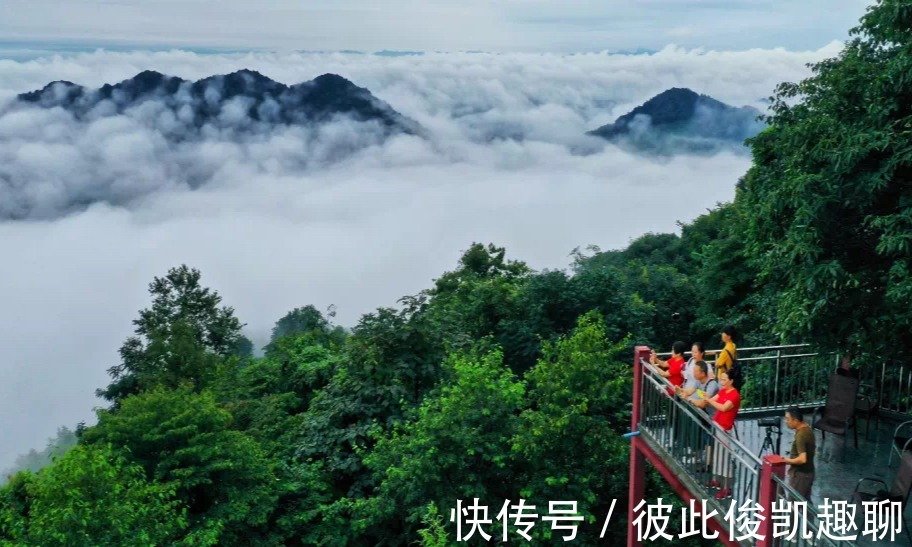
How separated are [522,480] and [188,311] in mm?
28911

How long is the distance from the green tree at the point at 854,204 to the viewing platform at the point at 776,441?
1.13 metres

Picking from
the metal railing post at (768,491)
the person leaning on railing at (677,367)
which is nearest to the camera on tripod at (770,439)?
the person leaning on railing at (677,367)

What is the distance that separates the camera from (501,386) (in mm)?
15844

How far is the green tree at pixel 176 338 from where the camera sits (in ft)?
98.1

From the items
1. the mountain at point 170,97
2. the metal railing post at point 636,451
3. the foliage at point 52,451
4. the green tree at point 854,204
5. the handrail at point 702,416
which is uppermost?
the mountain at point 170,97

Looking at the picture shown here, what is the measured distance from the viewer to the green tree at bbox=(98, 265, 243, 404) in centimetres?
2991

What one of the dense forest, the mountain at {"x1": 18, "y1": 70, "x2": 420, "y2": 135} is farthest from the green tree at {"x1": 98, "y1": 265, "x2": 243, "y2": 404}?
the mountain at {"x1": 18, "y1": 70, "x2": 420, "y2": 135}

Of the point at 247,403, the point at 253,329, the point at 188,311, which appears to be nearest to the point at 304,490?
the point at 247,403

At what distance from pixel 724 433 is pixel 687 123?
18509cm

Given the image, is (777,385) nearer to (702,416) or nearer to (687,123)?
(702,416)

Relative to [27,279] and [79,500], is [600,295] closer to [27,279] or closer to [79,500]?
[79,500]

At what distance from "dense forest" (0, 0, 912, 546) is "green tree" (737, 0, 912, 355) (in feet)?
0.09

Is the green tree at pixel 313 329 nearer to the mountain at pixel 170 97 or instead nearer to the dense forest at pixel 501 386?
the dense forest at pixel 501 386

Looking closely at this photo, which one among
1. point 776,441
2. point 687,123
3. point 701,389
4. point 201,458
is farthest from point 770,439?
point 687,123
